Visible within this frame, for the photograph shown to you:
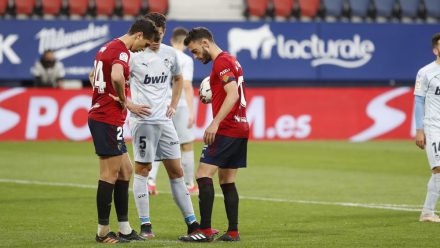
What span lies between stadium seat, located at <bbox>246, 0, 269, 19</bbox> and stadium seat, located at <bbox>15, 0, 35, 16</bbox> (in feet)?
19.1

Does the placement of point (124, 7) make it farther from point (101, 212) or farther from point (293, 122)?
point (101, 212)

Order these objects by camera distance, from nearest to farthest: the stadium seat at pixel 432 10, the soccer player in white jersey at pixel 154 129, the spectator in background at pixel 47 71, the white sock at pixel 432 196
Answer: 1. the soccer player in white jersey at pixel 154 129
2. the white sock at pixel 432 196
3. the spectator in background at pixel 47 71
4. the stadium seat at pixel 432 10

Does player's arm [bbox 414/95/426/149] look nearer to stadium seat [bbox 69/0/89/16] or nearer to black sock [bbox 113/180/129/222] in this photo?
black sock [bbox 113/180/129/222]

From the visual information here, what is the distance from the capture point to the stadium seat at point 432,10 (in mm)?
28812

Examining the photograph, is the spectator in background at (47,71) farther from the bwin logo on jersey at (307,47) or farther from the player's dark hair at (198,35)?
the player's dark hair at (198,35)

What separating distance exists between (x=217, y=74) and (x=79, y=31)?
15.7 meters

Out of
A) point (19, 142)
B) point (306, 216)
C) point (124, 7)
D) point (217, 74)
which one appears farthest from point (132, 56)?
point (124, 7)

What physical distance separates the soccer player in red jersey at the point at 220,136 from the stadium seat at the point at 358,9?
736 inches

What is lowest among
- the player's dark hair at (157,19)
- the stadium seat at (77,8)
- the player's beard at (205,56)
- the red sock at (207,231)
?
the red sock at (207,231)

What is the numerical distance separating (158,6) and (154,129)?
16.6 m

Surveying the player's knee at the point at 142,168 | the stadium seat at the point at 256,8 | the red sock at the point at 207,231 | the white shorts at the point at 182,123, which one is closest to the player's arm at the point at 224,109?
the red sock at the point at 207,231

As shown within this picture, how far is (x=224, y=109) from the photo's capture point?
9508mm

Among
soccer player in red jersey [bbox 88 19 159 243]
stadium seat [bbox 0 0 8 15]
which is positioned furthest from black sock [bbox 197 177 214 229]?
stadium seat [bbox 0 0 8 15]

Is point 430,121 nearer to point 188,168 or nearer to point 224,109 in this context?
point 224,109
